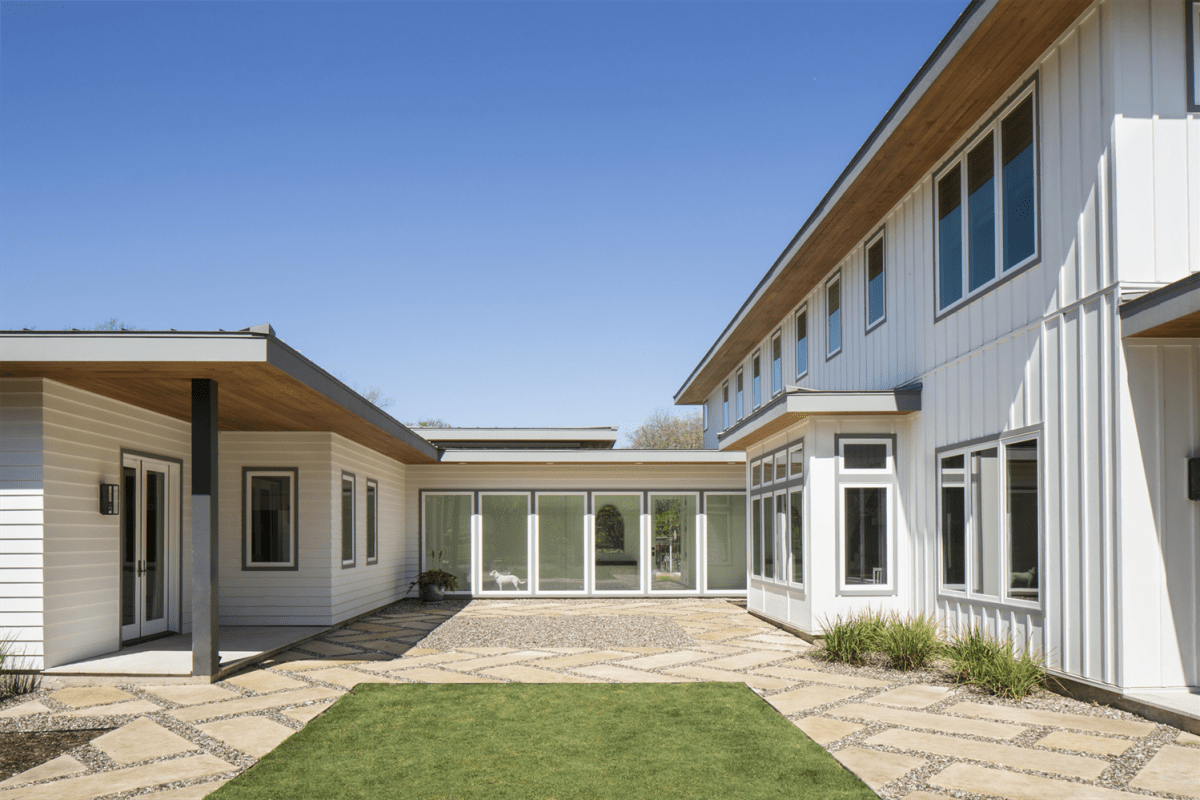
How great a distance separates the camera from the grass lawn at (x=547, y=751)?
14.1ft

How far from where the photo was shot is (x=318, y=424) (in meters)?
10.7

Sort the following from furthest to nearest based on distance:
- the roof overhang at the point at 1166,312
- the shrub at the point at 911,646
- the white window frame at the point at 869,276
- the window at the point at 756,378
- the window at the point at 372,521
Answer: the window at the point at 756,378
the window at the point at 372,521
the white window frame at the point at 869,276
the shrub at the point at 911,646
the roof overhang at the point at 1166,312

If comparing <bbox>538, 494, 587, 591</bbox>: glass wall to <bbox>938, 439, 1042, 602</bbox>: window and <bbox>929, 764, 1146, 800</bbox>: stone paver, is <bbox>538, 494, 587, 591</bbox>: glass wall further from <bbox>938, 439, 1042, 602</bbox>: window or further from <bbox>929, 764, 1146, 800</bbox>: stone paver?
<bbox>929, 764, 1146, 800</bbox>: stone paver

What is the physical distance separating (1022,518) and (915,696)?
1.71 meters

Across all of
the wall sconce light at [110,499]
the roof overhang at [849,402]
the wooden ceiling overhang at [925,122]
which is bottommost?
the wall sconce light at [110,499]

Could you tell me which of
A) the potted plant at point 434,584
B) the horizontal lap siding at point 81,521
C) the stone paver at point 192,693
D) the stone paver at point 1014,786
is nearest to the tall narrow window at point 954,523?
the stone paver at point 1014,786

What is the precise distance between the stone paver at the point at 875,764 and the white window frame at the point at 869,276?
637 cm

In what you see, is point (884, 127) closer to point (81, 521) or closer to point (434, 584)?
point (81, 521)

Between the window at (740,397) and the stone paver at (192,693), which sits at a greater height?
the window at (740,397)

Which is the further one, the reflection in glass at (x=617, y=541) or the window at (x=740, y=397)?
the window at (x=740, y=397)

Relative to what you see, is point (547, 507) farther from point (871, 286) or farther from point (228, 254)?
point (228, 254)

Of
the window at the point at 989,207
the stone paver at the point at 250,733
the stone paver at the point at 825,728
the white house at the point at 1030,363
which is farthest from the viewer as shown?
the window at the point at 989,207

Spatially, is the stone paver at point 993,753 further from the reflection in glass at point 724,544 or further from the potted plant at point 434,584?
the potted plant at point 434,584

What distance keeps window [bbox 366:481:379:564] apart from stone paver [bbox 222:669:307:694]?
5844 mm
